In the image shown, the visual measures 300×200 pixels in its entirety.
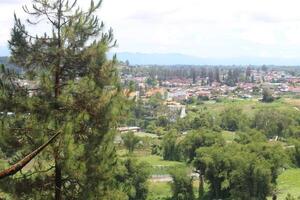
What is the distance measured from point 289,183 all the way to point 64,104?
4595 cm

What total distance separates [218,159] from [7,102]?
3785 centimetres

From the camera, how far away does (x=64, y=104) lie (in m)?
11.9

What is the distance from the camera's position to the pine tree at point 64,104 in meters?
11.7

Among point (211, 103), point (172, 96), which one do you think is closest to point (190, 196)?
point (211, 103)

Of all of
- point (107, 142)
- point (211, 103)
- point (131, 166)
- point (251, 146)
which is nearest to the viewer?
point (107, 142)

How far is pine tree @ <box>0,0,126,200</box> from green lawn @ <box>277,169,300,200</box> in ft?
122

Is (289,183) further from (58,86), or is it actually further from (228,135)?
(58,86)

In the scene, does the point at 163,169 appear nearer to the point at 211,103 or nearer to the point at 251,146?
the point at 251,146

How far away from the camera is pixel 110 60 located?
12820 millimetres

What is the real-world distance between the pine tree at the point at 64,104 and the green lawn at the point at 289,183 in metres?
37.1

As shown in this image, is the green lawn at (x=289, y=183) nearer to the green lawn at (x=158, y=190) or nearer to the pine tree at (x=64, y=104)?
the green lawn at (x=158, y=190)

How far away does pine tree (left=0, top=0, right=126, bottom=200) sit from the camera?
11.7 metres

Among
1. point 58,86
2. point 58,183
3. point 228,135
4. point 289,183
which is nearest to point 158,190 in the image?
point 289,183

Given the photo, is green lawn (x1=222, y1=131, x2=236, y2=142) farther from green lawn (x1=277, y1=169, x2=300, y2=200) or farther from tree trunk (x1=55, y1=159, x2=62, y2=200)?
tree trunk (x1=55, y1=159, x2=62, y2=200)
